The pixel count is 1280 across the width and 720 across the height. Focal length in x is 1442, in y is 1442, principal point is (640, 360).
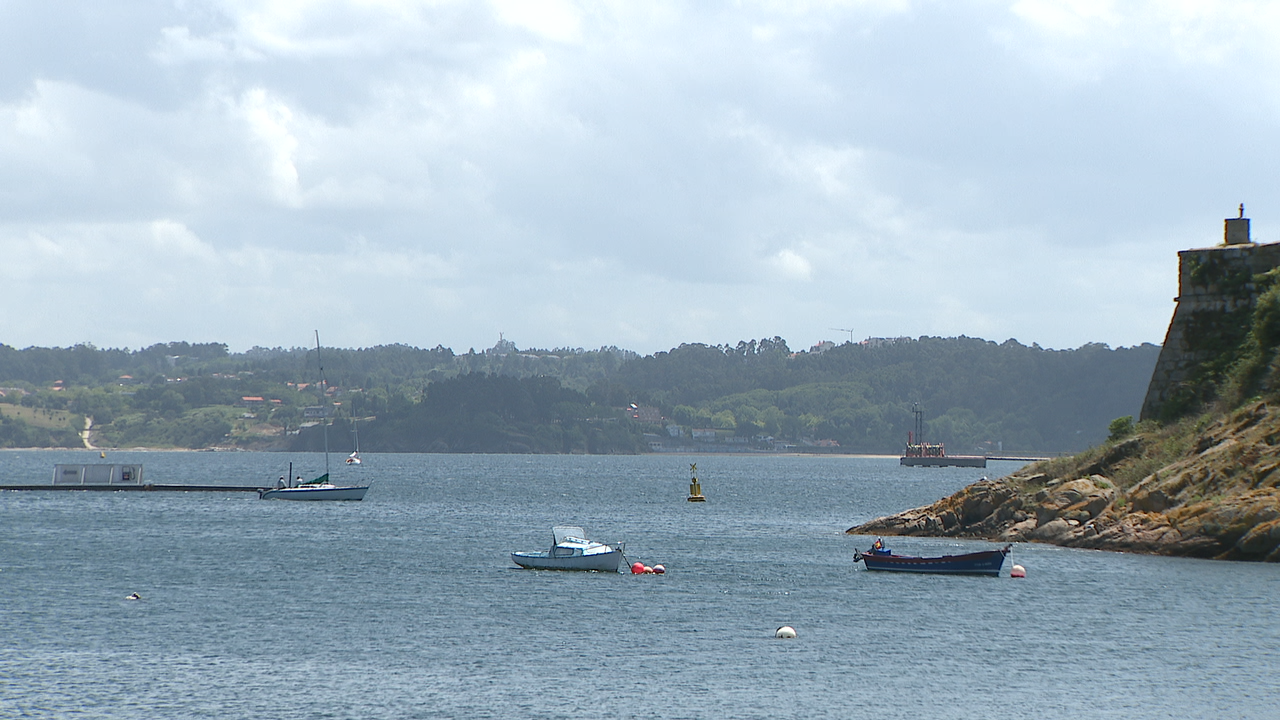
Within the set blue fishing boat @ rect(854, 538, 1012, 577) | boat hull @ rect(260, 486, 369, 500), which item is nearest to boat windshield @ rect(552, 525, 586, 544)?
blue fishing boat @ rect(854, 538, 1012, 577)

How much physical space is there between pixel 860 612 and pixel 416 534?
145ft

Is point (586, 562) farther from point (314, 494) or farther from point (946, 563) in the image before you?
point (314, 494)

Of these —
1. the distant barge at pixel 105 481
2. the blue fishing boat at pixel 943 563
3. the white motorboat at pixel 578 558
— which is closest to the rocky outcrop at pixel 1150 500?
the blue fishing boat at pixel 943 563

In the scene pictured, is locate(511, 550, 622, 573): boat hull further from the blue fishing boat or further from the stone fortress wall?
the stone fortress wall

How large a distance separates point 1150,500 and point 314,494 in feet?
260

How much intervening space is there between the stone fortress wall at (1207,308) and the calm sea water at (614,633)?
16625 mm

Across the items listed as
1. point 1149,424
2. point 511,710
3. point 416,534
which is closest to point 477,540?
point 416,534

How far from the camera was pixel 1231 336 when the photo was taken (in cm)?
8006

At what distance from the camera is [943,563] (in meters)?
64.2

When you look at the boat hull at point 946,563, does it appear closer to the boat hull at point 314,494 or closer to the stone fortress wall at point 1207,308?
the stone fortress wall at point 1207,308

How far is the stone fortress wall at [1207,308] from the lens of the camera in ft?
263

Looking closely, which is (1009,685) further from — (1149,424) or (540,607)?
(1149,424)

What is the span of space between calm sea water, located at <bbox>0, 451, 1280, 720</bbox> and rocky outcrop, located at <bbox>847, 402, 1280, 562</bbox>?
163 cm

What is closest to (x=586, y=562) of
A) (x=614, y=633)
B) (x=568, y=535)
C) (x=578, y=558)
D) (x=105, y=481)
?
(x=578, y=558)
